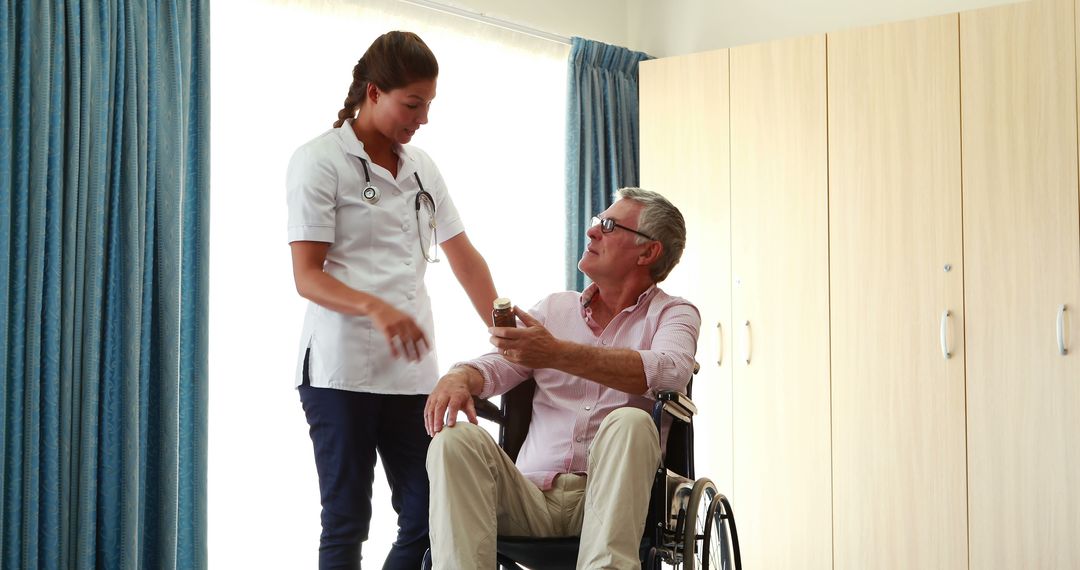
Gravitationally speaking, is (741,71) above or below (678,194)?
above

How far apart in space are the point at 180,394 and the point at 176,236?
425mm

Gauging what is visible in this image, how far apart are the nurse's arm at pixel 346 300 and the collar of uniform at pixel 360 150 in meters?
0.21

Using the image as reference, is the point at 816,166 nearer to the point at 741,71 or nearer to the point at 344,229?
the point at 741,71

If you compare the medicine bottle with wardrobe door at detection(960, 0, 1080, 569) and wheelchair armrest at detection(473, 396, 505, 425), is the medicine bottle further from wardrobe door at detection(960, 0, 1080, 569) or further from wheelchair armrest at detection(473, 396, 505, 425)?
wardrobe door at detection(960, 0, 1080, 569)

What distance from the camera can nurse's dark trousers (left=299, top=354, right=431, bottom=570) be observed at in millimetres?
2164

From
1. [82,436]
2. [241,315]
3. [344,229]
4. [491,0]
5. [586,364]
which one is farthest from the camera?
[491,0]

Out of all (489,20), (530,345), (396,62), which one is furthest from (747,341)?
(396,62)

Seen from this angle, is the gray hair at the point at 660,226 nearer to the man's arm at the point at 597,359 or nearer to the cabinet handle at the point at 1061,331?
the man's arm at the point at 597,359

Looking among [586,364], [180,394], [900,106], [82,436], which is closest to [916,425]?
[900,106]

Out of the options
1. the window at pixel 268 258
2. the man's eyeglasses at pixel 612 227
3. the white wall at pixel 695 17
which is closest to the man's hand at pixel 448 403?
the man's eyeglasses at pixel 612 227

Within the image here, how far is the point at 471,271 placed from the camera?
251 cm

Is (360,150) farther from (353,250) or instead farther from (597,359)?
(597,359)

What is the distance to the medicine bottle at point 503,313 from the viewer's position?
1.96 meters

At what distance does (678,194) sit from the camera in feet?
12.7
